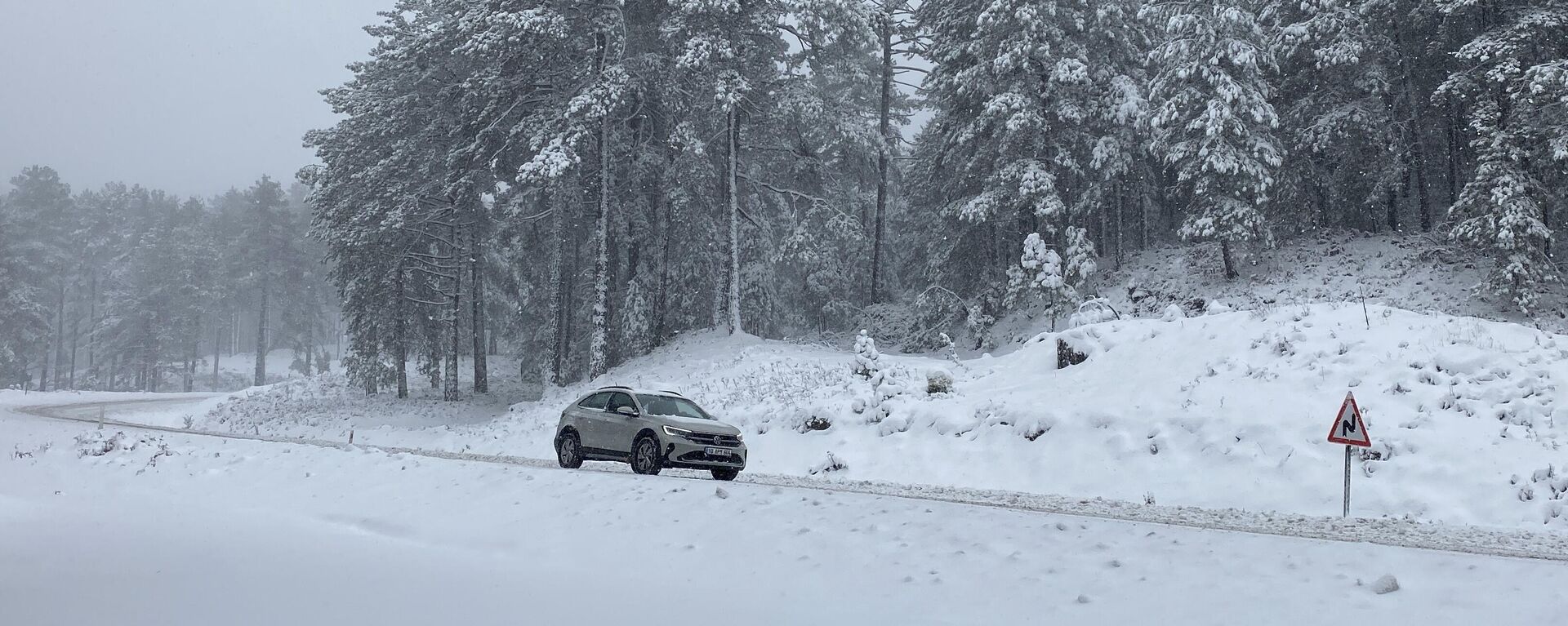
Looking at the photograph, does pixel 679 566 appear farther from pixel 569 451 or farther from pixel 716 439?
pixel 569 451

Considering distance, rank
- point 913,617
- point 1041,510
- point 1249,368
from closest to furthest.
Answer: point 913,617 → point 1041,510 → point 1249,368

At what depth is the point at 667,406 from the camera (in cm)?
1603

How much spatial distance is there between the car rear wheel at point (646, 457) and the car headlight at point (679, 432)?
0.26m

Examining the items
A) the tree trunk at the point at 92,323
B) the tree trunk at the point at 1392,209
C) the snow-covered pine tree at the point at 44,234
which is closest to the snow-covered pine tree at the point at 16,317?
the snow-covered pine tree at the point at 44,234

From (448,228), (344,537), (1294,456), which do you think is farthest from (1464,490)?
(448,228)

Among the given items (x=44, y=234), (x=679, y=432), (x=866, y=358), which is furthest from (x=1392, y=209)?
(x=44, y=234)

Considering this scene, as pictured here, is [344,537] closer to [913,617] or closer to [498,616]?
[498,616]

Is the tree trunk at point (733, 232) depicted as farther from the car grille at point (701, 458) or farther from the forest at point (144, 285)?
the forest at point (144, 285)

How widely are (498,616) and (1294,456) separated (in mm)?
11326

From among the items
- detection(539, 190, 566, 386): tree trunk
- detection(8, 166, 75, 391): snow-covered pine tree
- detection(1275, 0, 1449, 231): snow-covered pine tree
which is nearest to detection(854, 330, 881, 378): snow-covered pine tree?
detection(539, 190, 566, 386): tree trunk

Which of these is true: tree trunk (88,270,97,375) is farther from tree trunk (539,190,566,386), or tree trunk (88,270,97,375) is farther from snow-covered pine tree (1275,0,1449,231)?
snow-covered pine tree (1275,0,1449,231)

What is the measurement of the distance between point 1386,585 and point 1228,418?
8816 mm

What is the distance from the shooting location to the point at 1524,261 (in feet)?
77.8

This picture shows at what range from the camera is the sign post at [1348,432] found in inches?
464
